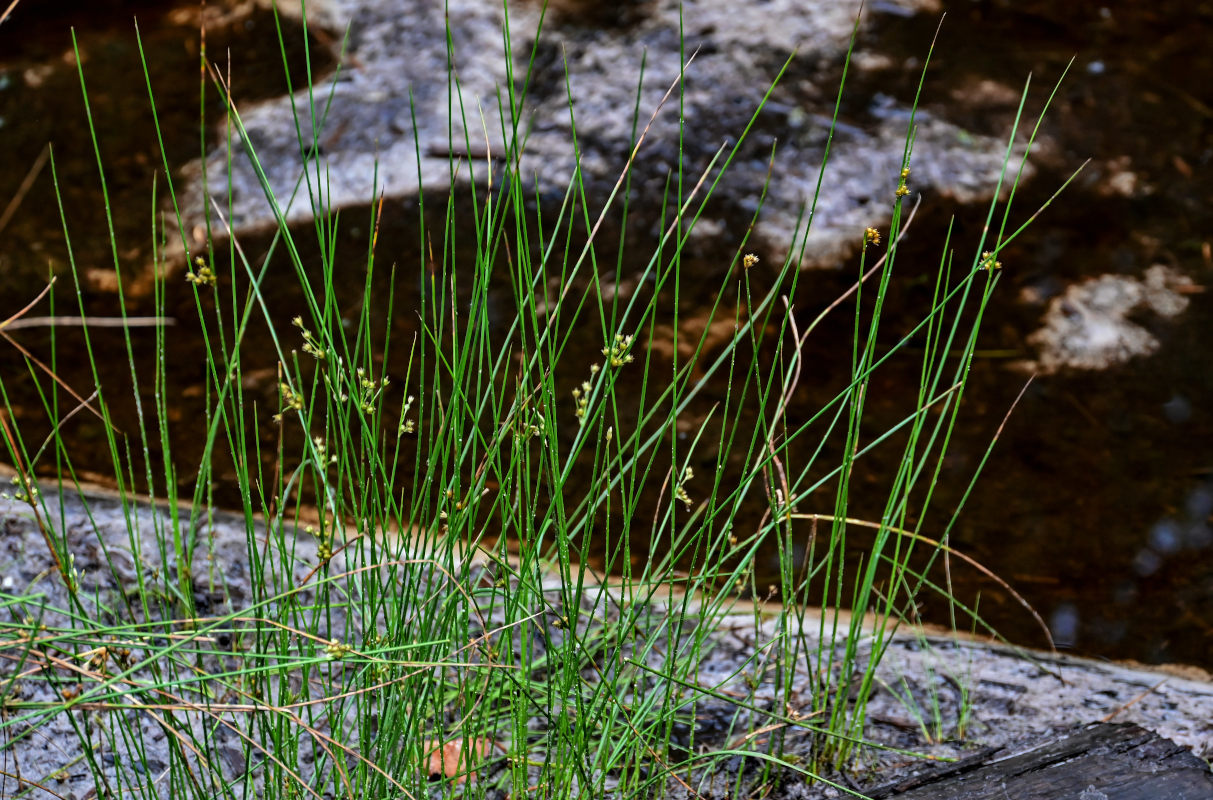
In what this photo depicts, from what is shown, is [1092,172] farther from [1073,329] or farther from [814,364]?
[814,364]

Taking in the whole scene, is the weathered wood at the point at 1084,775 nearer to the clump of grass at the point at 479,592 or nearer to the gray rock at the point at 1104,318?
the clump of grass at the point at 479,592

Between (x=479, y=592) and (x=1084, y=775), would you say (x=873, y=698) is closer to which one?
(x=1084, y=775)

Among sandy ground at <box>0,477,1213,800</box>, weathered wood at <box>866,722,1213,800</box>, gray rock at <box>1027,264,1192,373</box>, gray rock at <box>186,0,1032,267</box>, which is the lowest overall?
sandy ground at <box>0,477,1213,800</box>

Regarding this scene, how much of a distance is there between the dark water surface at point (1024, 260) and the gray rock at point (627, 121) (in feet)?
0.38

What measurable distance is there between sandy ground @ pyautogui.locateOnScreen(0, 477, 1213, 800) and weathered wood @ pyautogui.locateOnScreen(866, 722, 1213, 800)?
0.06m

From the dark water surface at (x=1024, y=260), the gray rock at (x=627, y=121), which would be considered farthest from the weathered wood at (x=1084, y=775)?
the gray rock at (x=627, y=121)

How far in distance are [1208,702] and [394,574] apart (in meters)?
1.37

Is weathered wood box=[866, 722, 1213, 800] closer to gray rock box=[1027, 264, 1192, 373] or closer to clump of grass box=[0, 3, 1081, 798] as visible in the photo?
clump of grass box=[0, 3, 1081, 798]

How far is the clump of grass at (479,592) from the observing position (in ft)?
3.56

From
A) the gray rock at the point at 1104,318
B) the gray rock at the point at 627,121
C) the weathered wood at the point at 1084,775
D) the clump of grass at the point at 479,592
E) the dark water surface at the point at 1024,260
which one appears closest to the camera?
the clump of grass at the point at 479,592

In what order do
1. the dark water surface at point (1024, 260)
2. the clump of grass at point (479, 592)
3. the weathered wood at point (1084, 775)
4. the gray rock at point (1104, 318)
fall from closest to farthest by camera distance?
the clump of grass at point (479, 592) → the weathered wood at point (1084, 775) → the dark water surface at point (1024, 260) → the gray rock at point (1104, 318)

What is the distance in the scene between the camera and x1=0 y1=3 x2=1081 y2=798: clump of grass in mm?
1084

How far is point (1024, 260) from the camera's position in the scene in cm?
293

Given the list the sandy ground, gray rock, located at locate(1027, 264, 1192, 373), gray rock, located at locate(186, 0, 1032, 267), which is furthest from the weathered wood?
gray rock, located at locate(186, 0, 1032, 267)
